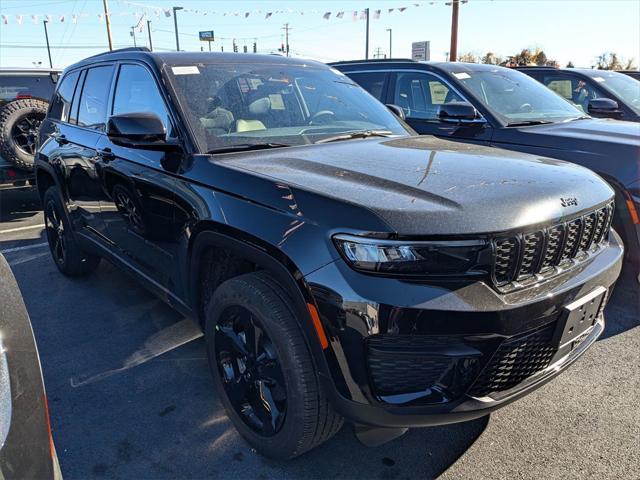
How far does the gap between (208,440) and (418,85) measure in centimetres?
425

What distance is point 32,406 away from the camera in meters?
1.27

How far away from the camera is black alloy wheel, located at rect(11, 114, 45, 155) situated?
645 centimetres

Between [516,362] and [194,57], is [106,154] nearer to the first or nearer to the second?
[194,57]

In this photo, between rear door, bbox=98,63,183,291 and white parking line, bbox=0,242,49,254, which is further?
white parking line, bbox=0,242,49,254

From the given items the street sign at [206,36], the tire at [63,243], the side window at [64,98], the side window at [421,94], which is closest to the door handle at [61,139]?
the side window at [64,98]

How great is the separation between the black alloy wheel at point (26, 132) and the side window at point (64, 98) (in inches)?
79.9

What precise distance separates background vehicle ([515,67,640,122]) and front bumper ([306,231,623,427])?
5.80 metres

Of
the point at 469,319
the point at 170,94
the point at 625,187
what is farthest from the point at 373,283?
the point at 625,187

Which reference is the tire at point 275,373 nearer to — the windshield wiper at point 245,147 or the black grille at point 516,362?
the black grille at point 516,362

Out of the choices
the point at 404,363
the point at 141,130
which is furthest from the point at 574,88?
the point at 404,363

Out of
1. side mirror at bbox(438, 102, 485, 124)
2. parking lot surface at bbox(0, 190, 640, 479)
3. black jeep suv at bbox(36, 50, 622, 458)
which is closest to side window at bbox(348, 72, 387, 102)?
side mirror at bbox(438, 102, 485, 124)

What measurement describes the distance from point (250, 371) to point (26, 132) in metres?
5.72

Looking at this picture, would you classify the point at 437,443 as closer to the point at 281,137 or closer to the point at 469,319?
the point at 469,319

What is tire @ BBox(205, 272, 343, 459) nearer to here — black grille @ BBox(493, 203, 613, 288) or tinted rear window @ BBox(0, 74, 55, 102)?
black grille @ BBox(493, 203, 613, 288)
